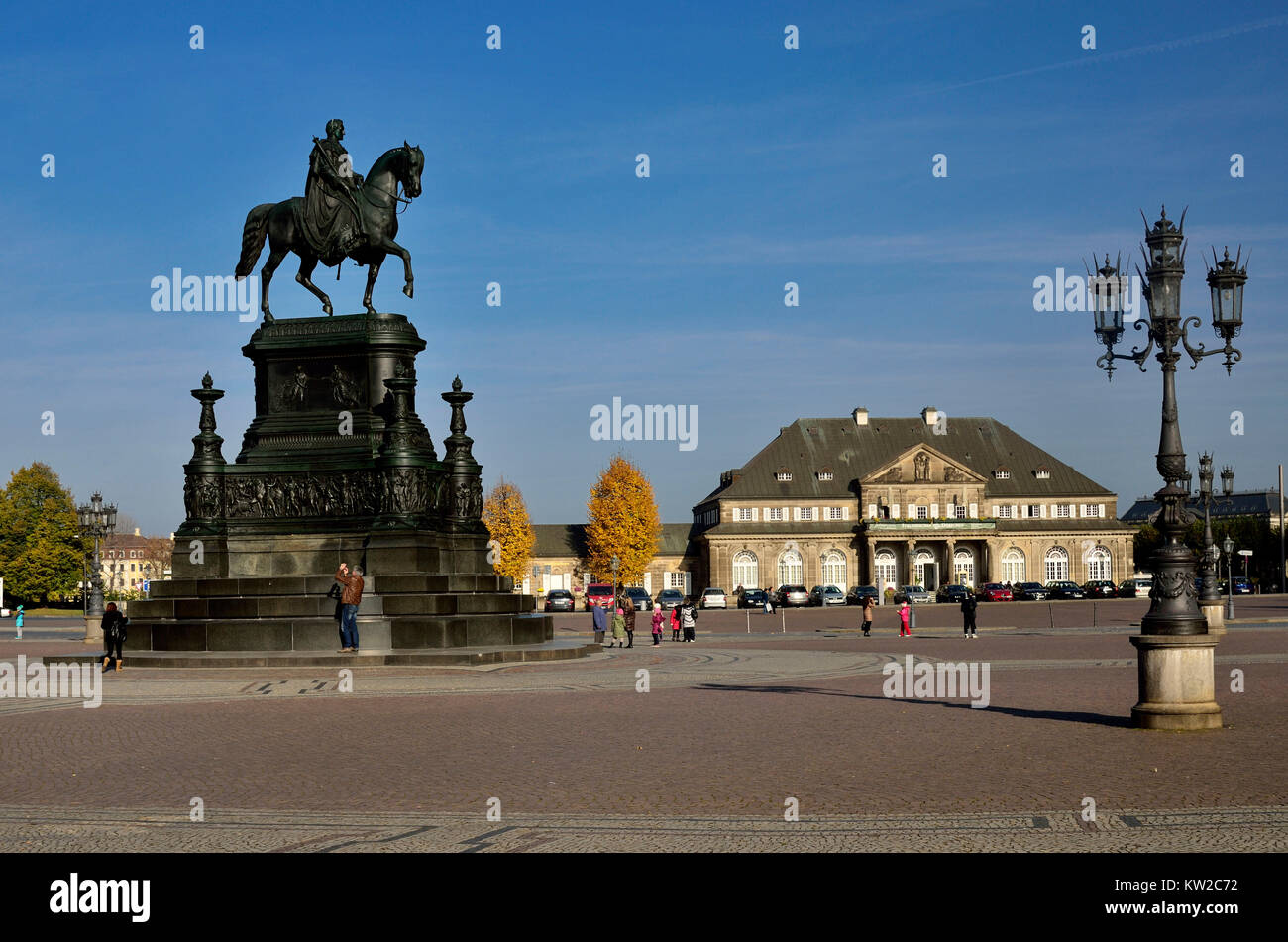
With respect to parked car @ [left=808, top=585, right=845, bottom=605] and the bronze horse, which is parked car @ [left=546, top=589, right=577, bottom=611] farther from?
the bronze horse

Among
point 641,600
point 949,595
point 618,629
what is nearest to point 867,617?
point 618,629

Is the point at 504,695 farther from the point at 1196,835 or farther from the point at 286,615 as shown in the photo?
the point at 1196,835

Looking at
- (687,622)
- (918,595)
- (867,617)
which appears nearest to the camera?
(687,622)

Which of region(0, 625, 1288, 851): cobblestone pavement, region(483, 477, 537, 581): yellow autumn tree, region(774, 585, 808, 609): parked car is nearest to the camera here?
region(0, 625, 1288, 851): cobblestone pavement

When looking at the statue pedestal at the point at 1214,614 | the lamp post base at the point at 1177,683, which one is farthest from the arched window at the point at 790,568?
the lamp post base at the point at 1177,683

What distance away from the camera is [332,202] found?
31.1 meters

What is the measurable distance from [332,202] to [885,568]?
318 feet

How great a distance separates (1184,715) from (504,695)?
31.8 ft

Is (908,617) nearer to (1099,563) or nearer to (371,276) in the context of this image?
(371,276)

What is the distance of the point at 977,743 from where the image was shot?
569 inches

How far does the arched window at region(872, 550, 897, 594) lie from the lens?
12194cm

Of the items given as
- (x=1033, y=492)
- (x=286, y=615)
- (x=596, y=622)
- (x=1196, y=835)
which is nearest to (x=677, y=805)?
(x=1196, y=835)

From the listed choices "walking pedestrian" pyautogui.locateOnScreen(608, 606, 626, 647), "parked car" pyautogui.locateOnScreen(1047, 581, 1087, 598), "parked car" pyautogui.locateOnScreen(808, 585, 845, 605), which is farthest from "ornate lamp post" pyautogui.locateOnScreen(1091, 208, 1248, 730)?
"parked car" pyautogui.locateOnScreen(1047, 581, 1087, 598)

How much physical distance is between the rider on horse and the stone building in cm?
9197
